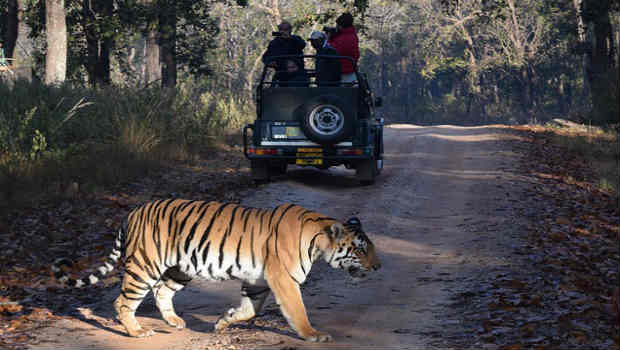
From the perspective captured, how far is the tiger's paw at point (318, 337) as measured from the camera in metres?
5.53

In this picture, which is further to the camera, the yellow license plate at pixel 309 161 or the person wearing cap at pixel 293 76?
the person wearing cap at pixel 293 76

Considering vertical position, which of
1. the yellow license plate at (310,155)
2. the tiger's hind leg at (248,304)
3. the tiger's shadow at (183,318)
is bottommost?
the tiger's shadow at (183,318)

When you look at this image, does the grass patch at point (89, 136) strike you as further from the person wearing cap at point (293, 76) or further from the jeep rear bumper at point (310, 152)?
the person wearing cap at point (293, 76)

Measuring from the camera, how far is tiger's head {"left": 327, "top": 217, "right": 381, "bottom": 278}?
550 centimetres

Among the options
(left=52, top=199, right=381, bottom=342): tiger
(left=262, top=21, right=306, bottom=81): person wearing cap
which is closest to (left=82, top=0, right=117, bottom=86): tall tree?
(left=262, top=21, right=306, bottom=81): person wearing cap

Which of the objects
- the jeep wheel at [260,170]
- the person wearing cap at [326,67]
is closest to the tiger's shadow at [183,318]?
the jeep wheel at [260,170]

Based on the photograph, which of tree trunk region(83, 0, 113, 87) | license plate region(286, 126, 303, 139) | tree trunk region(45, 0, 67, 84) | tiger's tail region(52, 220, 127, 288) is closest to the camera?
tiger's tail region(52, 220, 127, 288)

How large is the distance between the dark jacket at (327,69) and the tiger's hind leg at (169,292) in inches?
290

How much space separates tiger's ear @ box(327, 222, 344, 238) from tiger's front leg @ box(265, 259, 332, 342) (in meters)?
0.45

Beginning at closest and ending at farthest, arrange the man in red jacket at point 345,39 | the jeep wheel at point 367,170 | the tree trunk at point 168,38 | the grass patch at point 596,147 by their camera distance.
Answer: the jeep wheel at point 367,170
the man in red jacket at point 345,39
the grass patch at point 596,147
the tree trunk at point 168,38

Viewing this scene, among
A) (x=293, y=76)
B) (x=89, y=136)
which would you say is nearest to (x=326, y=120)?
(x=293, y=76)

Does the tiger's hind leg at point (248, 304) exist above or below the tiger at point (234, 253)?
below

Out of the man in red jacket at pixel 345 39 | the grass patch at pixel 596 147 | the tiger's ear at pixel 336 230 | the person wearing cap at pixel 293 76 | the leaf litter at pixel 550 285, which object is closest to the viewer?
the tiger's ear at pixel 336 230

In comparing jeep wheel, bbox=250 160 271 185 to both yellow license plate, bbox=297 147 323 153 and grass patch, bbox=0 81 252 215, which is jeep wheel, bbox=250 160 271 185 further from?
grass patch, bbox=0 81 252 215
